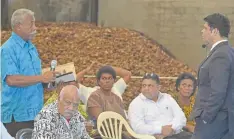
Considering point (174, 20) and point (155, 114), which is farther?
point (174, 20)

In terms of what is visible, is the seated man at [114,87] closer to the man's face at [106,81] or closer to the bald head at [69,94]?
the man's face at [106,81]

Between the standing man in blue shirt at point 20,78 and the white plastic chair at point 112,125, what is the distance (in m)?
1.24

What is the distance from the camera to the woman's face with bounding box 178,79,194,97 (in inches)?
340

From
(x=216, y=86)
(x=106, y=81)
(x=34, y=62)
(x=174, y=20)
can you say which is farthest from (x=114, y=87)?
(x=174, y=20)

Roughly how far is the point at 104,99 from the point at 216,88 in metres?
2.56

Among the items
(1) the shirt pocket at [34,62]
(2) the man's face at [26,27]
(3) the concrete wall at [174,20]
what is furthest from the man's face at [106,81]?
(3) the concrete wall at [174,20]

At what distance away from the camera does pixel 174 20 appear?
A: 47.9ft

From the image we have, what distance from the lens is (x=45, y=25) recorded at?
1424 cm

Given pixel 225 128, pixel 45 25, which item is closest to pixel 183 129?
pixel 225 128

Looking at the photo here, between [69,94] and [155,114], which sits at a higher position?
[69,94]

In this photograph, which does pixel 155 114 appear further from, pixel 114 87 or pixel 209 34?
pixel 209 34

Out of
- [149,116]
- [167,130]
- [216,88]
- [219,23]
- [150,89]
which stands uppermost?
[219,23]

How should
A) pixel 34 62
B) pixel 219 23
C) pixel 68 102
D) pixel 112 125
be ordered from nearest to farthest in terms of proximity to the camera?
pixel 68 102 → pixel 219 23 → pixel 34 62 → pixel 112 125

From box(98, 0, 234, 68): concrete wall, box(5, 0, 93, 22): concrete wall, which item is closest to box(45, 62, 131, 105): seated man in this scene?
box(98, 0, 234, 68): concrete wall
